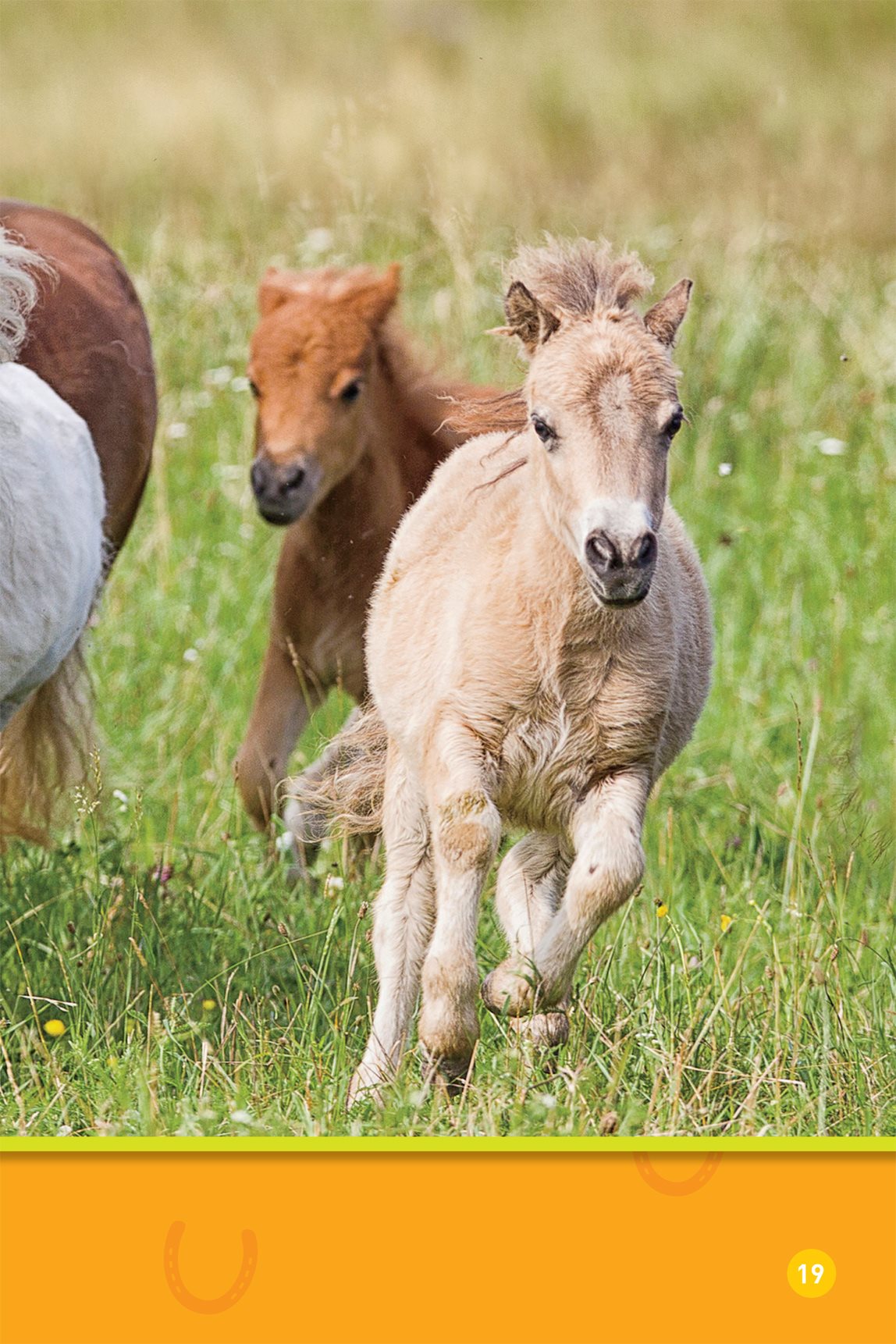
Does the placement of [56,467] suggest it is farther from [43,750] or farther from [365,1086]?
[365,1086]

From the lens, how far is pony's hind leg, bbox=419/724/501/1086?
103 inches

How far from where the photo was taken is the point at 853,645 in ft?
18.5

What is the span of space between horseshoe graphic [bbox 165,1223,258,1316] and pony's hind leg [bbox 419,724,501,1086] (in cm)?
47

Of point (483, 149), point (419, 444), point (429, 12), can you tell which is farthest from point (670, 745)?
point (429, 12)

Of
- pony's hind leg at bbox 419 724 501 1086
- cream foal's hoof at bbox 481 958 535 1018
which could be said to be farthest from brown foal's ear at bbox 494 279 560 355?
cream foal's hoof at bbox 481 958 535 1018

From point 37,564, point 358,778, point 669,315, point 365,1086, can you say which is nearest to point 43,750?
point 37,564

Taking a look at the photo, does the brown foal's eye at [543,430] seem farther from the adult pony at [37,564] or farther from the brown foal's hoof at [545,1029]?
the adult pony at [37,564]

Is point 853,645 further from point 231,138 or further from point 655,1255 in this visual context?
point 231,138

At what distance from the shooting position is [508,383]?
13.3 ft

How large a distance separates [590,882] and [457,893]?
22 cm

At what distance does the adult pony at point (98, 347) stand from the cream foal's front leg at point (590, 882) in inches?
84.7

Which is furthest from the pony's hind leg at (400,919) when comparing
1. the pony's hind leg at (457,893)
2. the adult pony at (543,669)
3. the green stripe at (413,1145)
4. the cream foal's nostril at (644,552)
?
the cream foal's nostril at (644,552)

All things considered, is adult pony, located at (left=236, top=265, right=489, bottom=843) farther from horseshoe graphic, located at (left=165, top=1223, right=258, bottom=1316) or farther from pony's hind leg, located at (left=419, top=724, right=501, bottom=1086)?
horseshoe graphic, located at (left=165, top=1223, right=258, bottom=1316)

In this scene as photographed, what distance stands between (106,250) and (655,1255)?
350 cm
